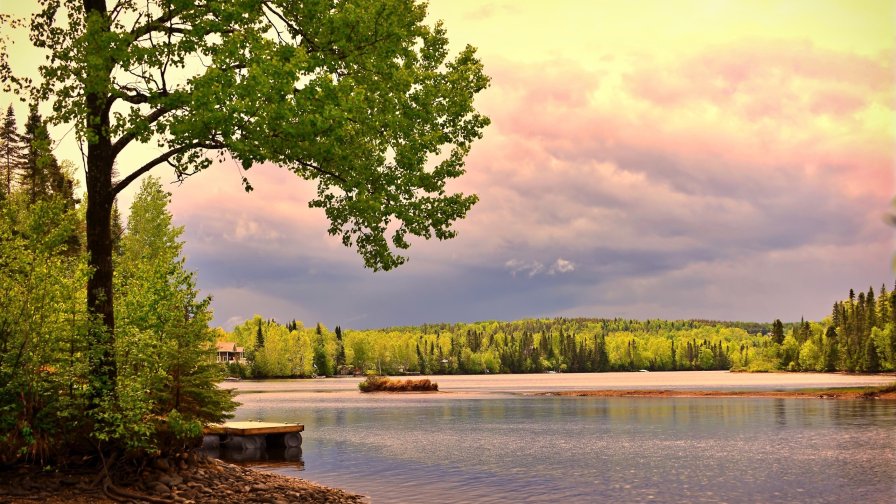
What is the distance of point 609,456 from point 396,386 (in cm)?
10501

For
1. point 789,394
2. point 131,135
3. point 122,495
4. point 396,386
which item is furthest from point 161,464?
point 396,386

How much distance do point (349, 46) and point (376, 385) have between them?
412 feet

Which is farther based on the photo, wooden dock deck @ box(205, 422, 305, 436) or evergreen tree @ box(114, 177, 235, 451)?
wooden dock deck @ box(205, 422, 305, 436)

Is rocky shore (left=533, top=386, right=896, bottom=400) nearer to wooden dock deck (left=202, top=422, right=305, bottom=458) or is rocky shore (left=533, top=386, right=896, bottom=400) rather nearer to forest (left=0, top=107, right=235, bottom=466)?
wooden dock deck (left=202, top=422, right=305, bottom=458)

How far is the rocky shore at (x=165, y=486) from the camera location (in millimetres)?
20406

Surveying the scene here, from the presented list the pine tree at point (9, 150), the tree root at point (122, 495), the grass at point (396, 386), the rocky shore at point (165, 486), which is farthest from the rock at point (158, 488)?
the grass at point (396, 386)

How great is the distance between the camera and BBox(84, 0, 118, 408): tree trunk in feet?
68.2

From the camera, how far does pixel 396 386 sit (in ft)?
480

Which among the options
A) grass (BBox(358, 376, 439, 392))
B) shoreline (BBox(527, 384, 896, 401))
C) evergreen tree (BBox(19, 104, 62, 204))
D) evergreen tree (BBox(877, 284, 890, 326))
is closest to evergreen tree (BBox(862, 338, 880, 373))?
evergreen tree (BBox(877, 284, 890, 326))

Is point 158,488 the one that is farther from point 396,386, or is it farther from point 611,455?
point 396,386

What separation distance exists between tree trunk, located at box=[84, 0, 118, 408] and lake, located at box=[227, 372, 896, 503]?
38.6 feet

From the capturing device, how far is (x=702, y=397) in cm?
10688

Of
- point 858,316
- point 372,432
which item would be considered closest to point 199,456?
point 372,432

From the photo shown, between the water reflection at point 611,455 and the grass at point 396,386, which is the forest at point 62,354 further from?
the grass at point 396,386
